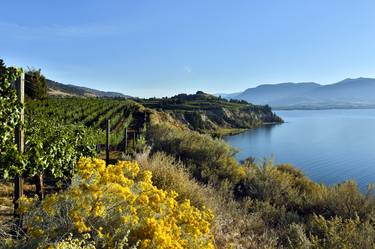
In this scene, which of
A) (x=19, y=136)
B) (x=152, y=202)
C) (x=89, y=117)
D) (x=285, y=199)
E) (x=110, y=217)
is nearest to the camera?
(x=110, y=217)

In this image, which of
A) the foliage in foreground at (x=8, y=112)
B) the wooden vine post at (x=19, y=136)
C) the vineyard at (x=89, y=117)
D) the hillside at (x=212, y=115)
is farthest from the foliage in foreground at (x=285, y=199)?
the hillside at (x=212, y=115)

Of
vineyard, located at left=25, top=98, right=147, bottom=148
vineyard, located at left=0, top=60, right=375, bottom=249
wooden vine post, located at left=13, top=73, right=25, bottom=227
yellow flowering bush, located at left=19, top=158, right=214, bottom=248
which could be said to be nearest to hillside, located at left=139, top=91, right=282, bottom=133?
vineyard, located at left=25, top=98, right=147, bottom=148

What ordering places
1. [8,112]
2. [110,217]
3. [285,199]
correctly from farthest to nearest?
[285,199], [8,112], [110,217]

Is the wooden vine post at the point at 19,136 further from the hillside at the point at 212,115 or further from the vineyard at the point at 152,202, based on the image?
the hillside at the point at 212,115

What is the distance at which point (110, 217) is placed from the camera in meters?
4.01

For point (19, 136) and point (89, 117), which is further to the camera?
point (89, 117)

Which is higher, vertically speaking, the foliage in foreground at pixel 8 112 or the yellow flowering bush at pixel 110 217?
the foliage in foreground at pixel 8 112

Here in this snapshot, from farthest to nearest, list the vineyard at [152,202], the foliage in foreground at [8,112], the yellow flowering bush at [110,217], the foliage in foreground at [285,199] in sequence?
the foliage in foreground at [285,199] < the foliage in foreground at [8,112] < the vineyard at [152,202] < the yellow flowering bush at [110,217]

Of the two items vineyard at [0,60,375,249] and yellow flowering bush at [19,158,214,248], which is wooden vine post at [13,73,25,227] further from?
yellow flowering bush at [19,158,214,248]

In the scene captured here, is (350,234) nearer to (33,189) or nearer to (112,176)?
(112,176)

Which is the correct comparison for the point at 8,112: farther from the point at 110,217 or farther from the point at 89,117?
the point at 89,117

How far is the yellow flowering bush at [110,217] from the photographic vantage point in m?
3.70

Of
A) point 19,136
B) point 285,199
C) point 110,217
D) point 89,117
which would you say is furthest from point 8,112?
point 89,117

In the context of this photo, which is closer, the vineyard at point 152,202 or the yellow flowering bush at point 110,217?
the yellow flowering bush at point 110,217
